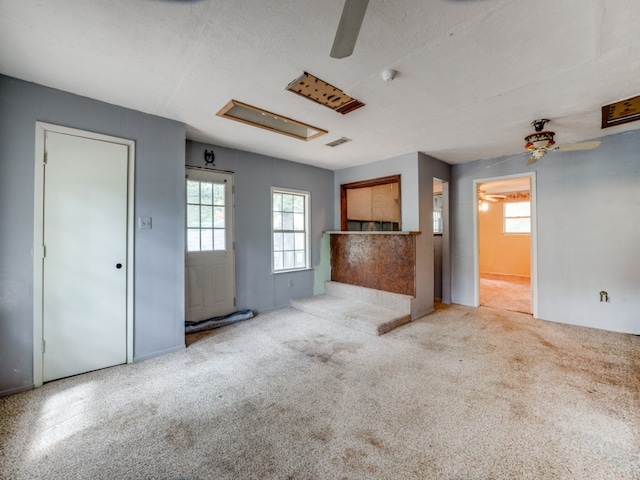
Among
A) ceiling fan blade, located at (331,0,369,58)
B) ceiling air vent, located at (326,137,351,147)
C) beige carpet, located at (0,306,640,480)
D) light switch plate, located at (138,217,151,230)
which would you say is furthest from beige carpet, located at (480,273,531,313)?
light switch plate, located at (138,217,151,230)

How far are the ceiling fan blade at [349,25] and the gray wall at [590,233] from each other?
14.1 ft

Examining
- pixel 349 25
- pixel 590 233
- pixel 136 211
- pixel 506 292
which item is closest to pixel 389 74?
pixel 349 25

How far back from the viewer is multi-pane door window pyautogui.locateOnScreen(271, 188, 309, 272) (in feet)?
15.3

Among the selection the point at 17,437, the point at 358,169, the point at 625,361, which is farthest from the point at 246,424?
the point at 358,169

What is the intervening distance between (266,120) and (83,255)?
236 centimetres

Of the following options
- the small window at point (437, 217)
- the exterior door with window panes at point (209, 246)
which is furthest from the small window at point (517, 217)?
the exterior door with window panes at point (209, 246)

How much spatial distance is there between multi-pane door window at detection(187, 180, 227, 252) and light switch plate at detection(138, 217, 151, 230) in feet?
2.90

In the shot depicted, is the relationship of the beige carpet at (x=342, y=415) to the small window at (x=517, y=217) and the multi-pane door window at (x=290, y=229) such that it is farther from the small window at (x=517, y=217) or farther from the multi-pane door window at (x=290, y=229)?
the small window at (x=517, y=217)

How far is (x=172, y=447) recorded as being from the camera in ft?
5.29

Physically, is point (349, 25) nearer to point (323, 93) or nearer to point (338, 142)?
point (323, 93)

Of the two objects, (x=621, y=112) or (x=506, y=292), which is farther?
(x=506, y=292)

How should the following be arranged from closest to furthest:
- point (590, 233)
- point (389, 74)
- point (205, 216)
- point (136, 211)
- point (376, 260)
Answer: point (389, 74) → point (136, 211) → point (590, 233) → point (205, 216) → point (376, 260)

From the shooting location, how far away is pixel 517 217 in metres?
7.84

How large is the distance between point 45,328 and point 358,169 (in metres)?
4.66
